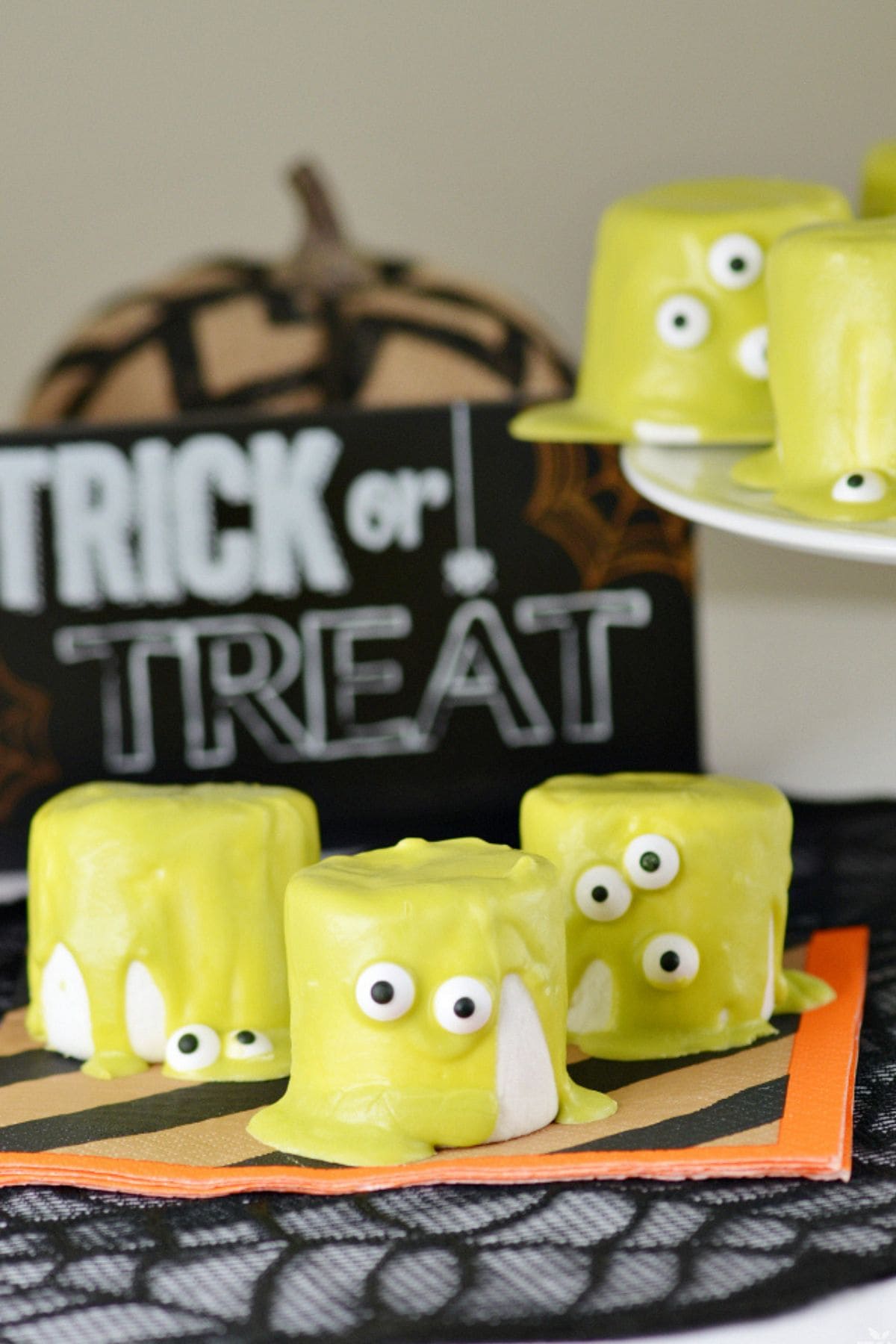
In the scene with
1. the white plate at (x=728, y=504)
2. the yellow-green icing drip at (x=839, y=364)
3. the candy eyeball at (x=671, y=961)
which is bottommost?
the candy eyeball at (x=671, y=961)

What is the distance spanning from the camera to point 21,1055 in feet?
3.62

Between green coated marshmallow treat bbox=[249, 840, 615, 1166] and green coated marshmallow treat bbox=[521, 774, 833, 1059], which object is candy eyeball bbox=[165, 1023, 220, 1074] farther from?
green coated marshmallow treat bbox=[521, 774, 833, 1059]

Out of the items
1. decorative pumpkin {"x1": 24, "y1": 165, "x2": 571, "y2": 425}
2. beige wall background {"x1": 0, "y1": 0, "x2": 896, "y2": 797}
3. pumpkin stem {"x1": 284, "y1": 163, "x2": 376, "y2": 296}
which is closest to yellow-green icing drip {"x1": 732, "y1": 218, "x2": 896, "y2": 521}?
decorative pumpkin {"x1": 24, "y1": 165, "x2": 571, "y2": 425}

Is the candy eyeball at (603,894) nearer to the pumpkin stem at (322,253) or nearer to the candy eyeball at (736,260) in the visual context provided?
the candy eyeball at (736,260)

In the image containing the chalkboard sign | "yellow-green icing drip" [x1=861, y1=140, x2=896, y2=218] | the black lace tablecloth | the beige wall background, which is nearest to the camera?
the black lace tablecloth

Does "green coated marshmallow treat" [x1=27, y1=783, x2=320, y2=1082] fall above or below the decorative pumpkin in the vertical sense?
below

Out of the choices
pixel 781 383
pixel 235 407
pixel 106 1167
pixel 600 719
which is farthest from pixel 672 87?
pixel 106 1167

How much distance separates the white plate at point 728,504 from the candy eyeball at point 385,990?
0.28m

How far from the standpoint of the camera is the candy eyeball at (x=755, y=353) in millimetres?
1123

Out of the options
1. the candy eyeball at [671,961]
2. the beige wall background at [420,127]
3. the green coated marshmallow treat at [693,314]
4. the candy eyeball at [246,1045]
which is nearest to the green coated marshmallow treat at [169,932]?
the candy eyeball at [246,1045]

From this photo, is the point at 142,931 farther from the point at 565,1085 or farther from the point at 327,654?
the point at 327,654

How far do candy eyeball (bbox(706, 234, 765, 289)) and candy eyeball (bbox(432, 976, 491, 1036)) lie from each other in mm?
459

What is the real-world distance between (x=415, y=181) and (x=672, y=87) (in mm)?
296

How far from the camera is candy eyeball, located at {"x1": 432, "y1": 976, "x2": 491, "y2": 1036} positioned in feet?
3.01
